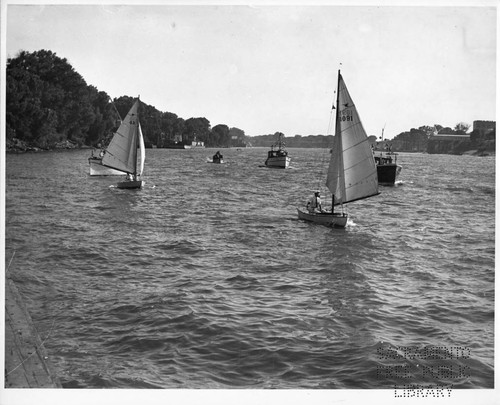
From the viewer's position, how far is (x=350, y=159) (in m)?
29.9

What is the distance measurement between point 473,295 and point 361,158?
1223 centimetres

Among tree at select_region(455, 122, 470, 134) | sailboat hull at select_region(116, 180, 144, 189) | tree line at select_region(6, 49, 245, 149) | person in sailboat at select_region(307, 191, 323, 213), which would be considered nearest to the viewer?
tree at select_region(455, 122, 470, 134)

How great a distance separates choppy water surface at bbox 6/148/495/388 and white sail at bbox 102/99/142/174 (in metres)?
11.1

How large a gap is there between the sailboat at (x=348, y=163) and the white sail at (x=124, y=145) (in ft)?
66.2

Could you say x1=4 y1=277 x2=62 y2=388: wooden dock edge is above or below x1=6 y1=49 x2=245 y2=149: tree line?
below

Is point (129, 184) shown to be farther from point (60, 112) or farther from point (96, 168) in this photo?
point (60, 112)

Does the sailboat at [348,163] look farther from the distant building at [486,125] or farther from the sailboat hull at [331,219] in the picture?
the distant building at [486,125]

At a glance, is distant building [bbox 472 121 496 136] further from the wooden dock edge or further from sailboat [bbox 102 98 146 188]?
sailboat [bbox 102 98 146 188]

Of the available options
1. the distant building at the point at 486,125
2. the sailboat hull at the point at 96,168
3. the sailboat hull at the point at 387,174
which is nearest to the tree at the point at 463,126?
the distant building at the point at 486,125

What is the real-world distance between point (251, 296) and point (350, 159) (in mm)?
14008

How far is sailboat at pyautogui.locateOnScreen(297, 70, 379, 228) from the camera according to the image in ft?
94.5

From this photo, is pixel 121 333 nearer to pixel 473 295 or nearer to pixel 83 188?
pixel 473 295

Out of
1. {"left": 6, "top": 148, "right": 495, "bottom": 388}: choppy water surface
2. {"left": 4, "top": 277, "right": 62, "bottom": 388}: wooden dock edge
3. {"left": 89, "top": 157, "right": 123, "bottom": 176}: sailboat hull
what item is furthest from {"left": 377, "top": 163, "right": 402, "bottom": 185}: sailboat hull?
{"left": 4, "top": 277, "right": 62, "bottom": 388}: wooden dock edge

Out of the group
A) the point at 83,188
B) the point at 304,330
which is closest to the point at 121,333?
the point at 304,330
